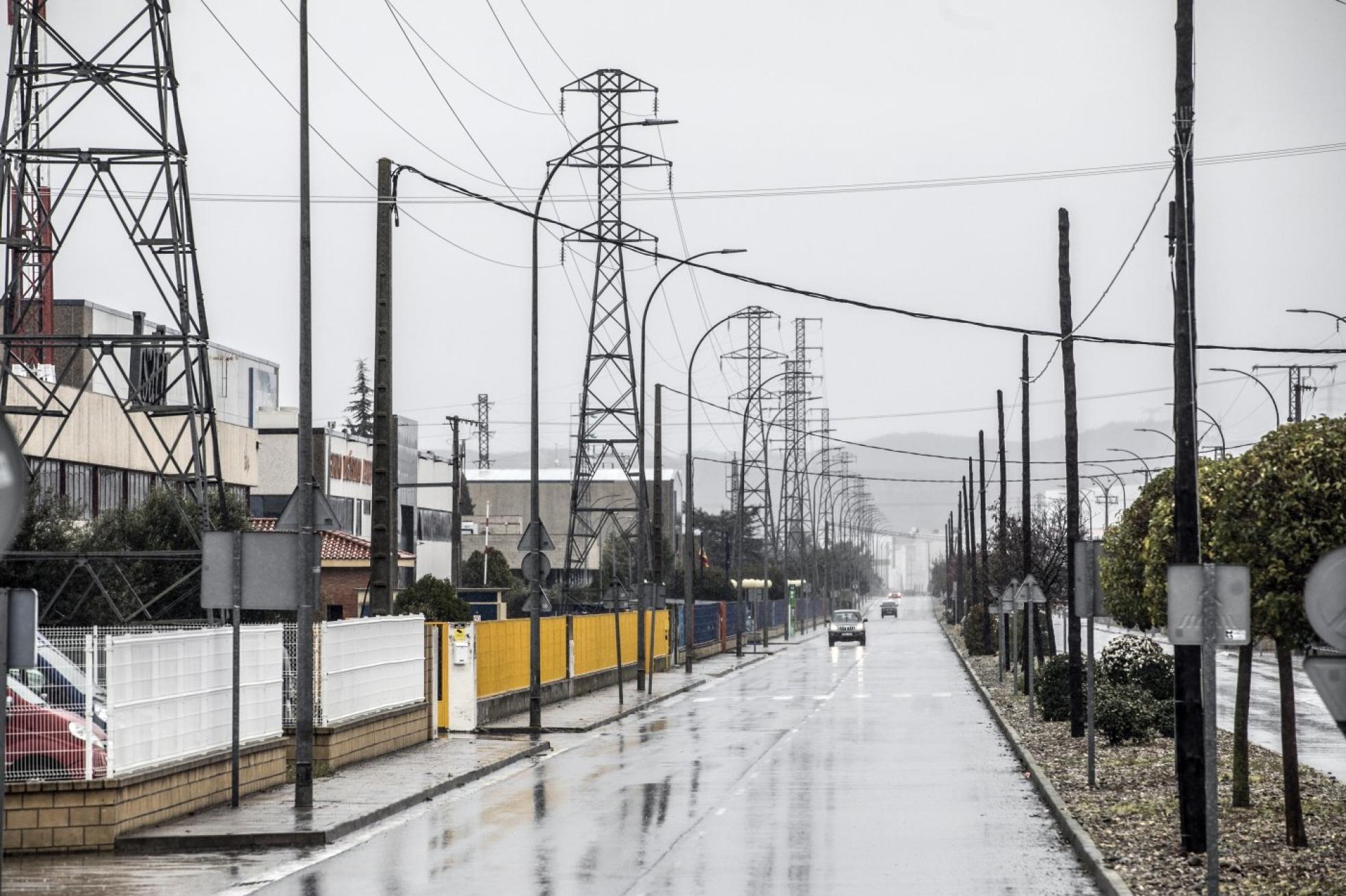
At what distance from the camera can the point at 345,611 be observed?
65.9 metres

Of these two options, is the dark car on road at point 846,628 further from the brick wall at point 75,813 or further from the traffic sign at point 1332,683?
the traffic sign at point 1332,683

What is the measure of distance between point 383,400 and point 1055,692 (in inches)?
518

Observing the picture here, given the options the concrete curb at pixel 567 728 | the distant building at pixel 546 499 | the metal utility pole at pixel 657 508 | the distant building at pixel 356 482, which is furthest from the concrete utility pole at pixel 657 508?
the distant building at pixel 546 499

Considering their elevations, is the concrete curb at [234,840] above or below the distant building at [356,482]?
below

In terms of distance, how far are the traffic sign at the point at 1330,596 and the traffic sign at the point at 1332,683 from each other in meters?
0.09

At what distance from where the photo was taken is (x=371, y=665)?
2502 centimetres

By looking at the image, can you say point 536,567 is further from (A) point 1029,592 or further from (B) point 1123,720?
(B) point 1123,720

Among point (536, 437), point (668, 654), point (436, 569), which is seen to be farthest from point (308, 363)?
point (436, 569)

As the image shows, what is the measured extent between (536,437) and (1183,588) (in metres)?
21.2

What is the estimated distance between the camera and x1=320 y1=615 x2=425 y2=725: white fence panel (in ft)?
75.6

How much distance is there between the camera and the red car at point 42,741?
16.0m

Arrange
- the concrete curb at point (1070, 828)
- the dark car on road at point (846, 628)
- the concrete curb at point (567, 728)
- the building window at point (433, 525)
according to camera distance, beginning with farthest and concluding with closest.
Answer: the building window at point (433, 525) < the dark car on road at point (846, 628) < the concrete curb at point (567, 728) < the concrete curb at point (1070, 828)

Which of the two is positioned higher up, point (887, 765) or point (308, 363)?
point (308, 363)

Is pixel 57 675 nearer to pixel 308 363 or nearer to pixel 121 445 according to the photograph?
pixel 308 363
